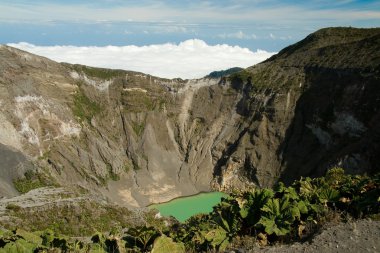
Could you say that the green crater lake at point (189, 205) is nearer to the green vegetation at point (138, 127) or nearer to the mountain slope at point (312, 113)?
the mountain slope at point (312, 113)

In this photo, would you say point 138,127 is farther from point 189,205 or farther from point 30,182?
point 30,182

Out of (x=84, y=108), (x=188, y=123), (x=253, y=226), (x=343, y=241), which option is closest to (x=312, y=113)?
(x=188, y=123)

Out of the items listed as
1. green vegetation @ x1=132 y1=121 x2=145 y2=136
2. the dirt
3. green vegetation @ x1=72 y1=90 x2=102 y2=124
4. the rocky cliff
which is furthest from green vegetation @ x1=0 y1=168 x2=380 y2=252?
green vegetation @ x1=132 y1=121 x2=145 y2=136

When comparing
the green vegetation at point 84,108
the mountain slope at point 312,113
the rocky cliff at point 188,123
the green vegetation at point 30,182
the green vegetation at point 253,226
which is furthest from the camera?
the green vegetation at point 84,108

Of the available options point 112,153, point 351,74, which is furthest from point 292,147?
point 112,153

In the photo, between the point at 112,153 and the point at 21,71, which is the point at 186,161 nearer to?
the point at 112,153

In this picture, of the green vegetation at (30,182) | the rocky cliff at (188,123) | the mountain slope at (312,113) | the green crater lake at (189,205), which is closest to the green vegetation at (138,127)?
the rocky cliff at (188,123)

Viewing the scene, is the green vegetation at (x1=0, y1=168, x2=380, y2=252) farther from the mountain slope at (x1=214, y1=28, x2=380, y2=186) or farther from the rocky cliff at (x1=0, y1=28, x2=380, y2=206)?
the mountain slope at (x1=214, y1=28, x2=380, y2=186)
